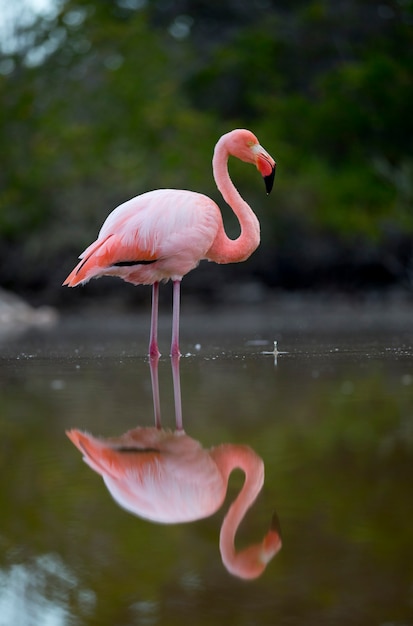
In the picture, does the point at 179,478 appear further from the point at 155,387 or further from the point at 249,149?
the point at 249,149

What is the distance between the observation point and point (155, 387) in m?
4.23

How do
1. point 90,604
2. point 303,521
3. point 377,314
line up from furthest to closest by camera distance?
point 377,314
point 303,521
point 90,604

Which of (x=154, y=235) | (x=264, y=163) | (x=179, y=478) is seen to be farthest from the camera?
(x=264, y=163)

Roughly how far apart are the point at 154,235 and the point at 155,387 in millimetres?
1788

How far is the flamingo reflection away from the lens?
1.84 metres

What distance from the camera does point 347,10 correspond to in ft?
67.2

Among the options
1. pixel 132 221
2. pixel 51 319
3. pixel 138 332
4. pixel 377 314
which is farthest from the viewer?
pixel 51 319

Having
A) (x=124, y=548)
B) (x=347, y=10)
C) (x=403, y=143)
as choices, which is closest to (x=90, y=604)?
(x=124, y=548)

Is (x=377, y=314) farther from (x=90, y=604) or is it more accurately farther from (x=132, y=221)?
(x=90, y=604)

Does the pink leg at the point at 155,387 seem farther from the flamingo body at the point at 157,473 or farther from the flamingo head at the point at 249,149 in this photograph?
the flamingo head at the point at 249,149

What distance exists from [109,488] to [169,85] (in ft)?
59.0

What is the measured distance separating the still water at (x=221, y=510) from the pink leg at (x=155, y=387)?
0.03 m

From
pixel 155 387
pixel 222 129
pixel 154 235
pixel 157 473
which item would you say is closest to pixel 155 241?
pixel 154 235

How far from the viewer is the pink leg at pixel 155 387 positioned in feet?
11.1
